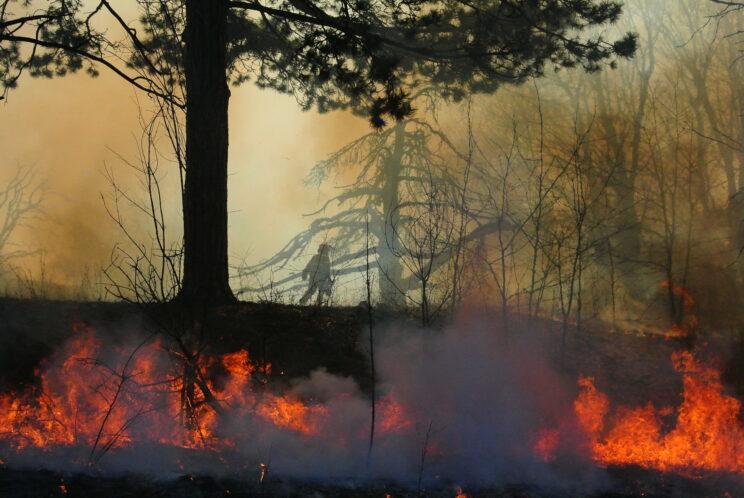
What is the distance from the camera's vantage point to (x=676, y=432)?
20.0 ft

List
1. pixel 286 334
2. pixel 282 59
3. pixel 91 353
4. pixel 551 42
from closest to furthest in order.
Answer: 1. pixel 91 353
2. pixel 286 334
3. pixel 551 42
4. pixel 282 59

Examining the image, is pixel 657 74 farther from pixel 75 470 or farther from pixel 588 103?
pixel 75 470

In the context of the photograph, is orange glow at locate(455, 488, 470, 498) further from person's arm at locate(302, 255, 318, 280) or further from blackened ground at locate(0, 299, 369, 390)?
person's arm at locate(302, 255, 318, 280)

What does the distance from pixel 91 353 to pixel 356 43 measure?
4.08m

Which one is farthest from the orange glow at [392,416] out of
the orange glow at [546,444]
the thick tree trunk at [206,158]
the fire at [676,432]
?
the thick tree trunk at [206,158]

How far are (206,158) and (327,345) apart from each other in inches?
94.3

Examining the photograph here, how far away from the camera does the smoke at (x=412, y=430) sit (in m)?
5.29

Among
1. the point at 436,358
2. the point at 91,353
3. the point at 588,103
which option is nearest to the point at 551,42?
the point at 436,358

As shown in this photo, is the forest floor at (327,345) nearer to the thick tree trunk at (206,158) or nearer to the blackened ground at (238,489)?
the blackened ground at (238,489)

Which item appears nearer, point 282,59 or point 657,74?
point 282,59

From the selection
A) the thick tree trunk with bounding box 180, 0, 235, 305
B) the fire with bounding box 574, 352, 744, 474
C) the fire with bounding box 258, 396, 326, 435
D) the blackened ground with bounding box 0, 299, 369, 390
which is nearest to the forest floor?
the blackened ground with bounding box 0, 299, 369, 390

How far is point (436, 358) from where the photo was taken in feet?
21.8

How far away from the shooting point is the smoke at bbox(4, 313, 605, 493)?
5.29 m

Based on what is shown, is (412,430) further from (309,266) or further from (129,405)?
(309,266)
